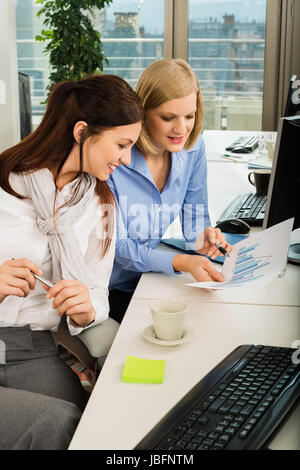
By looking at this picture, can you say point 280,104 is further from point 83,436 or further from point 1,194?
point 83,436

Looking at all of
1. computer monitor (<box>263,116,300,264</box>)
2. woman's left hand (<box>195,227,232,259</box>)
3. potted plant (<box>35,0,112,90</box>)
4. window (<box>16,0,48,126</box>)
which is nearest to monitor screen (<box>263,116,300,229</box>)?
computer monitor (<box>263,116,300,264</box>)

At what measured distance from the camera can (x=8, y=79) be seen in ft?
12.8

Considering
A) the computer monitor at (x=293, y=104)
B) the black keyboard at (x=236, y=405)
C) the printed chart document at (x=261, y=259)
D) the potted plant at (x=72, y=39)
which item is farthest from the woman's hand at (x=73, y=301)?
the potted plant at (x=72, y=39)

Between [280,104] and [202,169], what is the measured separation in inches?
136

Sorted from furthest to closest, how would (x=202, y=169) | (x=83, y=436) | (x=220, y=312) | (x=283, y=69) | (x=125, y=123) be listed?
(x=283, y=69) → (x=202, y=169) → (x=125, y=123) → (x=220, y=312) → (x=83, y=436)

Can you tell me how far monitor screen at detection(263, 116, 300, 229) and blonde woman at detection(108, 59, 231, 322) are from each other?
170mm

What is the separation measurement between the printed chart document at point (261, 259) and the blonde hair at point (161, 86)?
485mm

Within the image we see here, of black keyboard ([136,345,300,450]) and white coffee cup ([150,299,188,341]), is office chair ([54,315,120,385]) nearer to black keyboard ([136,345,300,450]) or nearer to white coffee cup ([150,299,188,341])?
white coffee cup ([150,299,188,341])

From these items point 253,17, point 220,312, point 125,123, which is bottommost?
point 220,312

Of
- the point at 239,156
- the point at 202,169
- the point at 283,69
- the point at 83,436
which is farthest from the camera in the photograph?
the point at 283,69

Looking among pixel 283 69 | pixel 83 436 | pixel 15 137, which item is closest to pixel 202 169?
pixel 83 436

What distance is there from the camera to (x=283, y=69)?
15.9 ft

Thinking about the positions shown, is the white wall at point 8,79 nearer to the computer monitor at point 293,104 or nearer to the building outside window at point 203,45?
the building outside window at point 203,45

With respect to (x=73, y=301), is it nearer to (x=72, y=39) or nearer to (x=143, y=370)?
(x=143, y=370)
